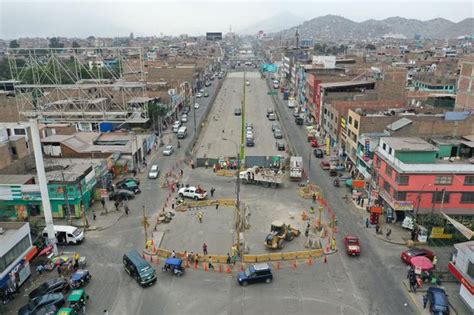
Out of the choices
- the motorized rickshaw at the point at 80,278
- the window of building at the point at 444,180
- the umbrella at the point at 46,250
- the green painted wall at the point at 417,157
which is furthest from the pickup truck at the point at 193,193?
the window of building at the point at 444,180

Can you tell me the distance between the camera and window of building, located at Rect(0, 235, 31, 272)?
22594 millimetres

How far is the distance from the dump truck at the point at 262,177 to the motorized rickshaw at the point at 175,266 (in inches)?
684

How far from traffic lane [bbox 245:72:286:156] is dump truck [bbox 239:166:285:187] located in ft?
34.0

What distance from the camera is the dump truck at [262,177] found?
40469mm

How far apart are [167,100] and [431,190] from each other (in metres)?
48.8

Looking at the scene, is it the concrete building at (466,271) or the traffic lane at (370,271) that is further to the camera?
the traffic lane at (370,271)

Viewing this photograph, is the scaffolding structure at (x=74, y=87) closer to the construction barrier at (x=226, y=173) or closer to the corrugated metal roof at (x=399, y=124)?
the construction barrier at (x=226, y=173)

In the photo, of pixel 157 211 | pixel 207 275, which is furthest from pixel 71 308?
pixel 157 211

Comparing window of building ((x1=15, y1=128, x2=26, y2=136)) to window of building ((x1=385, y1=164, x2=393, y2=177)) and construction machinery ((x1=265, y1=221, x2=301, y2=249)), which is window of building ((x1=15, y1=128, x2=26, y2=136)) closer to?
construction machinery ((x1=265, y1=221, x2=301, y2=249))

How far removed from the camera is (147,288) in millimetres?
23656

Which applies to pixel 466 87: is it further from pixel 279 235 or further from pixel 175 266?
pixel 175 266

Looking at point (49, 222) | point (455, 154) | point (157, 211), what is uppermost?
point (455, 154)

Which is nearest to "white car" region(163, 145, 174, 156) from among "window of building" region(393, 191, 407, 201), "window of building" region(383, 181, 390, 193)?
"window of building" region(383, 181, 390, 193)

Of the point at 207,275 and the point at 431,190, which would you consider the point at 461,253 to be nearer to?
the point at 431,190
